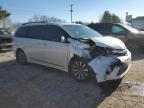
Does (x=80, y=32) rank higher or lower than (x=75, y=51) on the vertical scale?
higher

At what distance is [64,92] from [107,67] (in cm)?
131

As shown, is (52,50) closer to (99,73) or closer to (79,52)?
(79,52)

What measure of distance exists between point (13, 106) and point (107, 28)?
801cm

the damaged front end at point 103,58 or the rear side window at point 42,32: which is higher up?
the rear side window at point 42,32

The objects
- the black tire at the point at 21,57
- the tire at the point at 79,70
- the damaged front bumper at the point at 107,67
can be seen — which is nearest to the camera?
the damaged front bumper at the point at 107,67

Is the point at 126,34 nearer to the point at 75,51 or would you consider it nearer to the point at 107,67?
the point at 75,51

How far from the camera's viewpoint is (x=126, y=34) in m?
11.3

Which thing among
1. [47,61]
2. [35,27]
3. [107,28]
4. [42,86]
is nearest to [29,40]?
[35,27]

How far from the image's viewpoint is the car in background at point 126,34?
1130cm

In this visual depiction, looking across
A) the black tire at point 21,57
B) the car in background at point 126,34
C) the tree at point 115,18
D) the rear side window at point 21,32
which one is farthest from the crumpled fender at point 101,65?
the tree at point 115,18

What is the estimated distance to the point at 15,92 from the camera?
6.04 meters

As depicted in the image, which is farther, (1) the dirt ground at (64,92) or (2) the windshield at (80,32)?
(2) the windshield at (80,32)

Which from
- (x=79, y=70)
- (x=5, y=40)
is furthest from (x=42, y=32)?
(x=5, y=40)

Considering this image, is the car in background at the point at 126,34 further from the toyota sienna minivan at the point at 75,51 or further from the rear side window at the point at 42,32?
the rear side window at the point at 42,32
